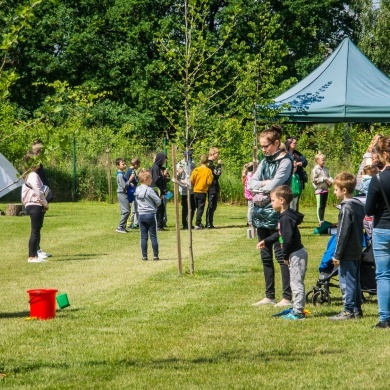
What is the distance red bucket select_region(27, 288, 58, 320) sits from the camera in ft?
37.5

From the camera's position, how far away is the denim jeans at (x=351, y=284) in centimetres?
1110

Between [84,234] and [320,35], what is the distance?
3388 centimetres

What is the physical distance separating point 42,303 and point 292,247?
2801 mm

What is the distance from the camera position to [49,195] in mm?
18266

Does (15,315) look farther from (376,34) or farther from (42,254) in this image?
(376,34)

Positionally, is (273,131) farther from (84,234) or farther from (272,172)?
(84,234)

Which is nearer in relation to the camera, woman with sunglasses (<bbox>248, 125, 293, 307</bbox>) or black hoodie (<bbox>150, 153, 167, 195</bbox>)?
woman with sunglasses (<bbox>248, 125, 293, 307</bbox>)

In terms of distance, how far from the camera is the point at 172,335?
10.2 metres

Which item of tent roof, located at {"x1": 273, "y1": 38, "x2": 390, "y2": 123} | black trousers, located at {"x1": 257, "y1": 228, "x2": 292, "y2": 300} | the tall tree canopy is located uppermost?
the tall tree canopy

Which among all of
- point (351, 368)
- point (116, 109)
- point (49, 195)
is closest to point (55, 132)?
point (351, 368)

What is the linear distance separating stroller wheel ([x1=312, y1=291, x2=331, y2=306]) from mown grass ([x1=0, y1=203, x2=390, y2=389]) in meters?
0.16

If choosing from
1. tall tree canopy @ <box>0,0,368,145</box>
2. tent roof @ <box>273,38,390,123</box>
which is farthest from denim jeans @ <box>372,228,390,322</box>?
tall tree canopy @ <box>0,0,368,145</box>

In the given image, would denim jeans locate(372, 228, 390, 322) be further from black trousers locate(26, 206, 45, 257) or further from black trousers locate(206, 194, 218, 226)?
black trousers locate(206, 194, 218, 226)

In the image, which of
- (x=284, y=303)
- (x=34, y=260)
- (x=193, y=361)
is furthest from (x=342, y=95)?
(x=193, y=361)
